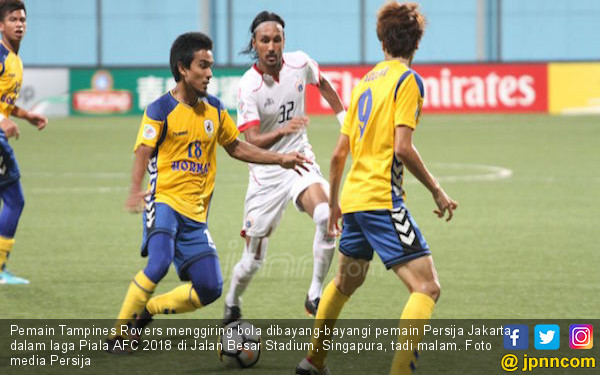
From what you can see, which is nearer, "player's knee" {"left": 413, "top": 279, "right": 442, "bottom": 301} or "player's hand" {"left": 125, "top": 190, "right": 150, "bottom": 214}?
"player's knee" {"left": 413, "top": 279, "right": 442, "bottom": 301}

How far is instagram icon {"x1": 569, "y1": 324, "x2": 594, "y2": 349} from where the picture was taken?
670cm

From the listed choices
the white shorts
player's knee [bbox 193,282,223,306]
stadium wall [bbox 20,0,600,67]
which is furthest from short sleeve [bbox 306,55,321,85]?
stadium wall [bbox 20,0,600,67]

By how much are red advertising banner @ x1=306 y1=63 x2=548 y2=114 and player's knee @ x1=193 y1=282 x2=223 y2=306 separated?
23.2 metres

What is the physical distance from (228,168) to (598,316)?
1159cm

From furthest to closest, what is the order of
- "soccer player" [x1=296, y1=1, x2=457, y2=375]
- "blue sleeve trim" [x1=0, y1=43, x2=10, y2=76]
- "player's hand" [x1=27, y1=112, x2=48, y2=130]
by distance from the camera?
"player's hand" [x1=27, y1=112, x2=48, y2=130] < "blue sleeve trim" [x1=0, y1=43, x2=10, y2=76] < "soccer player" [x1=296, y1=1, x2=457, y2=375]

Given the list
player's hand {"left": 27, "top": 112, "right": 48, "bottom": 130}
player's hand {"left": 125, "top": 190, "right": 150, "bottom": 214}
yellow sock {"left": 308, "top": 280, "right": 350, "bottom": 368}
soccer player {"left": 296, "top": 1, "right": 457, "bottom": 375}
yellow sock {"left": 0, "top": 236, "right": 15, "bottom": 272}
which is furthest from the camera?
player's hand {"left": 27, "top": 112, "right": 48, "bottom": 130}

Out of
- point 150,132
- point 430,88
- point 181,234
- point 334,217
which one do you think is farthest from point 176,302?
point 430,88

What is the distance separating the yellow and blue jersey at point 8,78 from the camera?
866 centimetres

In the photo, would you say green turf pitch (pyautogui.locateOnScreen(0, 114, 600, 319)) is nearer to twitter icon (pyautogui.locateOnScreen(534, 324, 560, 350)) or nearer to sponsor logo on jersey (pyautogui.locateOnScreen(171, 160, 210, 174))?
twitter icon (pyautogui.locateOnScreen(534, 324, 560, 350))

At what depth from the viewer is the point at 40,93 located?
3006 cm

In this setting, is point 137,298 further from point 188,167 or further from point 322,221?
point 322,221

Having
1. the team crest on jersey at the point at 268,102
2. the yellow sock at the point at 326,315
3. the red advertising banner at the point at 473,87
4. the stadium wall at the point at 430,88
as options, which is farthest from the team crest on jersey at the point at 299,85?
the red advertising banner at the point at 473,87

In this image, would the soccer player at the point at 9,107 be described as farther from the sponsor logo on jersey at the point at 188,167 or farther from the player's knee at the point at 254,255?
Answer: the sponsor logo on jersey at the point at 188,167

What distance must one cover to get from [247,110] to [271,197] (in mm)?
652
